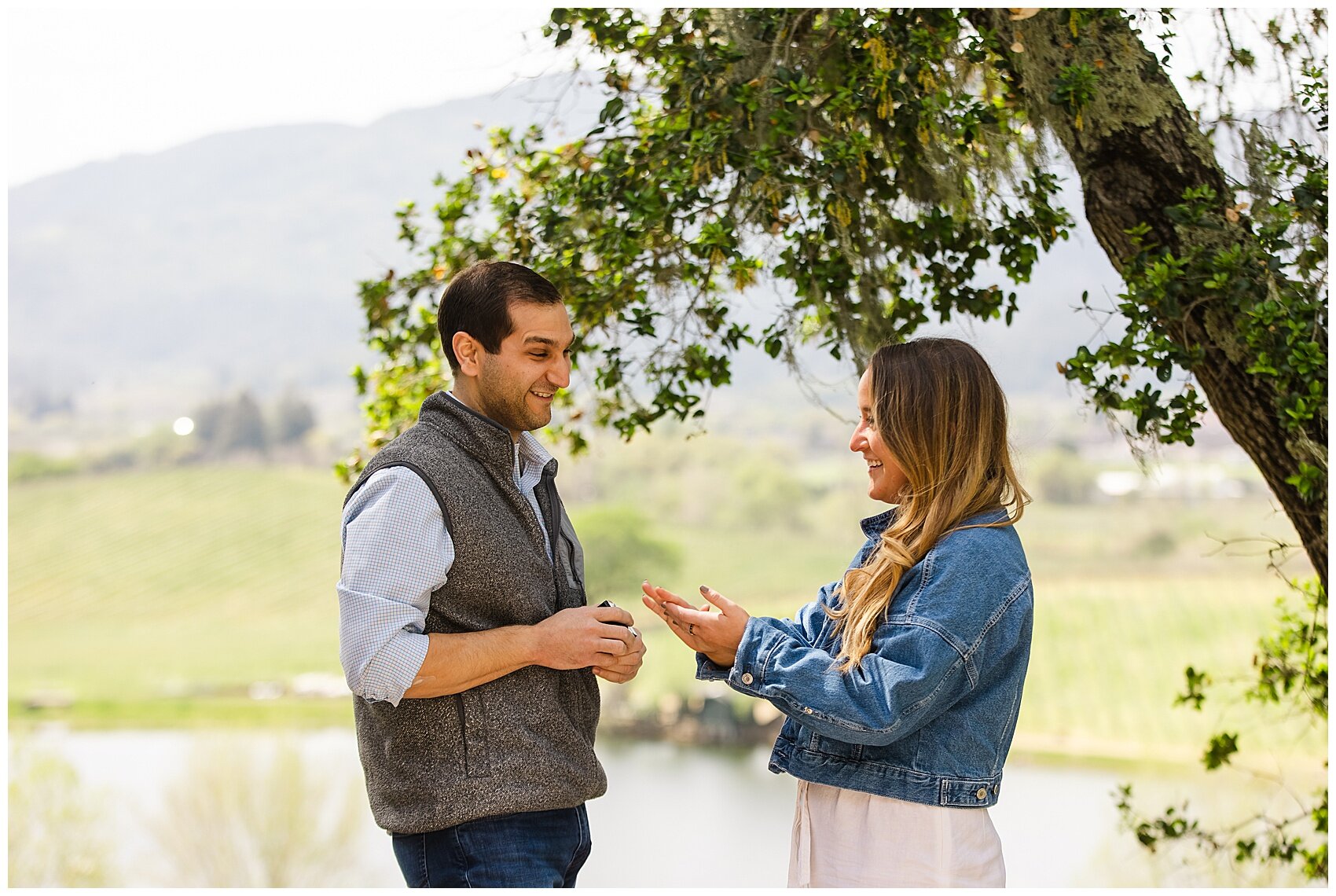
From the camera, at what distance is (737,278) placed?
2199 millimetres

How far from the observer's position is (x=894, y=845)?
144 cm

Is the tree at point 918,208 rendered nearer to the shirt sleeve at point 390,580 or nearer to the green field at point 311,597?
the shirt sleeve at point 390,580

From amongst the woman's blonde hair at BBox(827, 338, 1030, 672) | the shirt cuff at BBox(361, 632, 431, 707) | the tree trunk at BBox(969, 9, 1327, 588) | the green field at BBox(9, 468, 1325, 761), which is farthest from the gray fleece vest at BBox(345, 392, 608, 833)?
the green field at BBox(9, 468, 1325, 761)

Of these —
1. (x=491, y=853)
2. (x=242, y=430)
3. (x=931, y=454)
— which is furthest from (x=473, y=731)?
(x=242, y=430)

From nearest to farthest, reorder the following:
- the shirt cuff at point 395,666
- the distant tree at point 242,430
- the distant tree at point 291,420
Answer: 1. the shirt cuff at point 395,666
2. the distant tree at point 242,430
3. the distant tree at point 291,420

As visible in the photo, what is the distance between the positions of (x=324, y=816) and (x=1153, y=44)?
1501cm

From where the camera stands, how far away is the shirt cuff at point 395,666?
4.41 feet

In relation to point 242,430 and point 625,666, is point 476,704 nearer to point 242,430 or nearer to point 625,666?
point 625,666

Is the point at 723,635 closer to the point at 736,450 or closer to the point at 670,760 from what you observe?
the point at 670,760

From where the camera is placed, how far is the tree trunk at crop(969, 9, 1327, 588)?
217cm

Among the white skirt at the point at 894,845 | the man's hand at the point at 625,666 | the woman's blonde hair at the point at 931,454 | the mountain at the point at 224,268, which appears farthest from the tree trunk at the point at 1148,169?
the mountain at the point at 224,268

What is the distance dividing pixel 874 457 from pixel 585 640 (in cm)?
45

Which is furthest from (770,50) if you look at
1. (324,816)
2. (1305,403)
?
(324,816)

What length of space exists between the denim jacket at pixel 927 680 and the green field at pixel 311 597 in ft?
46.6
